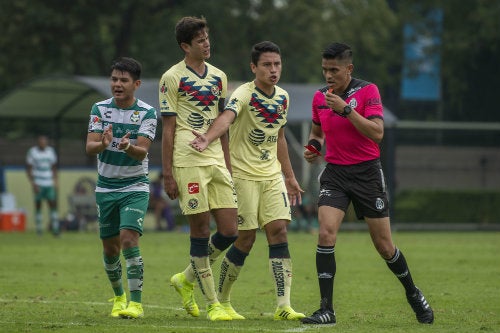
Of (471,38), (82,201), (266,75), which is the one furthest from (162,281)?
(471,38)

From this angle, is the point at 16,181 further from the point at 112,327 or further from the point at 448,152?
the point at 112,327

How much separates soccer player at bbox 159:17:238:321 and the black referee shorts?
898 millimetres

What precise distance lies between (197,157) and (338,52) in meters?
1.52

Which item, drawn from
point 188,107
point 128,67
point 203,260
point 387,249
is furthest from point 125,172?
point 387,249

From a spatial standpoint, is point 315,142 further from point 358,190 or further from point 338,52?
point 338,52

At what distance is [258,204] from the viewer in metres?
10.1

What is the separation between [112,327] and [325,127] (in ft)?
8.15

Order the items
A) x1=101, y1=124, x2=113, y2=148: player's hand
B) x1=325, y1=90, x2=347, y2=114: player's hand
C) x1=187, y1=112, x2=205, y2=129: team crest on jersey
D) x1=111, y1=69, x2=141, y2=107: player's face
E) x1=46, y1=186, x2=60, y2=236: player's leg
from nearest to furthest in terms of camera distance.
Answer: x1=325, y1=90, x2=347, y2=114: player's hand, x1=101, y1=124, x2=113, y2=148: player's hand, x1=187, y1=112, x2=205, y2=129: team crest on jersey, x1=111, y1=69, x2=141, y2=107: player's face, x1=46, y1=186, x2=60, y2=236: player's leg

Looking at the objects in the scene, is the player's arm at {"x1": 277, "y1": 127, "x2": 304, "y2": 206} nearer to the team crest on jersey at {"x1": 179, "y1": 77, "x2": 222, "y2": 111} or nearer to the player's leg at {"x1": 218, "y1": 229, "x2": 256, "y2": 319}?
the player's leg at {"x1": 218, "y1": 229, "x2": 256, "y2": 319}

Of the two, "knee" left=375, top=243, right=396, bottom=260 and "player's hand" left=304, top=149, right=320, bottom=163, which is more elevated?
"player's hand" left=304, top=149, right=320, bottom=163

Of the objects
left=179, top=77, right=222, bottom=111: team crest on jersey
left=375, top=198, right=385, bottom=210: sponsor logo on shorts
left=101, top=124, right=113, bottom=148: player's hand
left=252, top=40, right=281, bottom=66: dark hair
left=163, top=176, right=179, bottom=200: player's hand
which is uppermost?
left=252, top=40, right=281, bottom=66: dark hair

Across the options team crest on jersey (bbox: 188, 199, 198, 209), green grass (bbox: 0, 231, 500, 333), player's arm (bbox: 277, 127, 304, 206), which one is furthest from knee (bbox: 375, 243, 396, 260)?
team crest on jersey (bbox: 188, 199, 198, 209)

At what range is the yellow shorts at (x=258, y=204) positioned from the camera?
33.1 feet

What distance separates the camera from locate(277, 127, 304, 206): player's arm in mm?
10445
